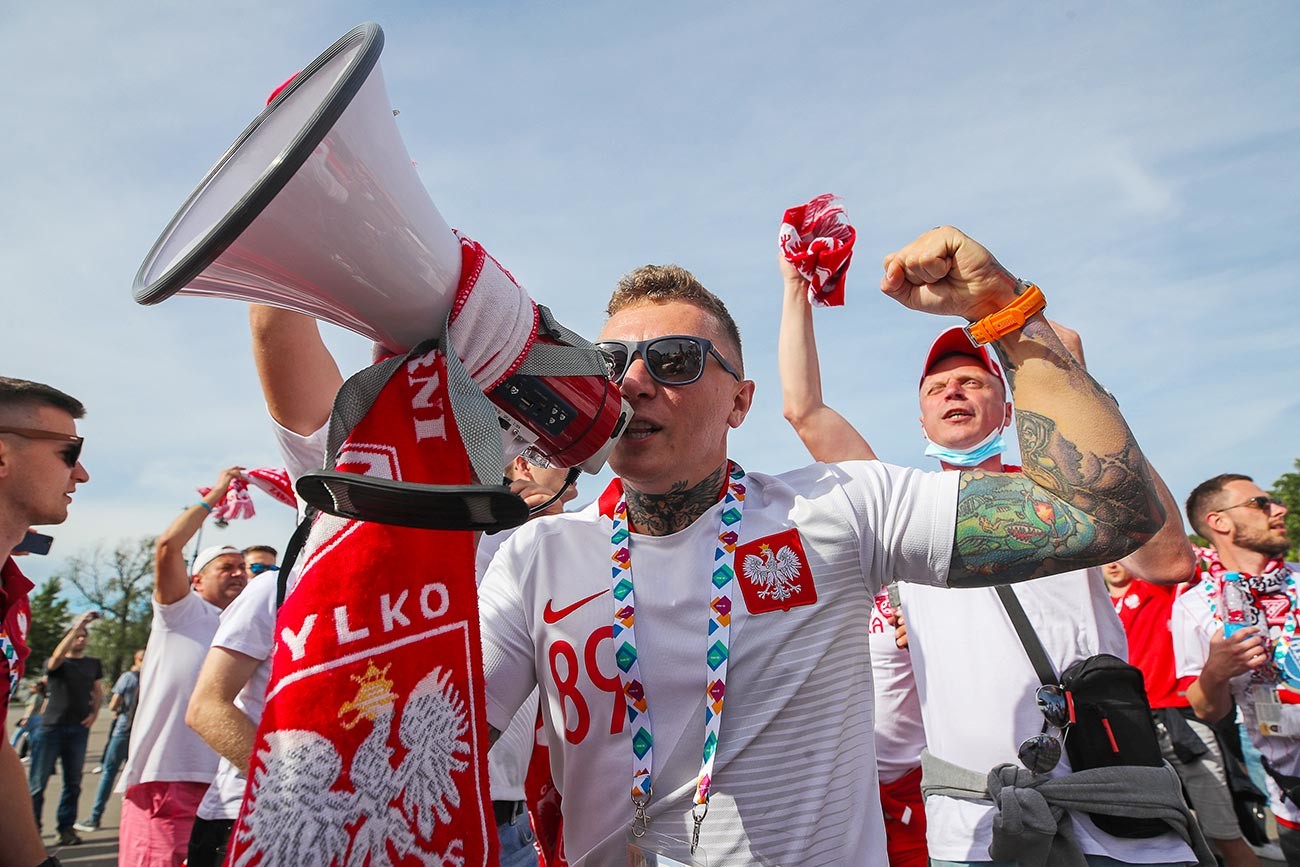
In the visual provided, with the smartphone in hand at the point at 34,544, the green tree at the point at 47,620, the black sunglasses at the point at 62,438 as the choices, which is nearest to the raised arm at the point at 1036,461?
the black sunglasses at the point at 62,438

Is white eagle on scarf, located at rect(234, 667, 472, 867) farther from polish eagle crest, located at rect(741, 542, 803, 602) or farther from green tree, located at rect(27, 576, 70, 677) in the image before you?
green tree, located at rect(27, 576, 70, 677)

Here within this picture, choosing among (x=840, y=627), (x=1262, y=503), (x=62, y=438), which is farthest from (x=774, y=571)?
(x=1262, y=503)

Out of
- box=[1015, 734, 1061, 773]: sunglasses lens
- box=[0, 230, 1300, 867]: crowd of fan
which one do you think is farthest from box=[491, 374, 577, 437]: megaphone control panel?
box=[1015, 734, 1061, 773]: sunglasses lens

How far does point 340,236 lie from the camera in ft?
4.02

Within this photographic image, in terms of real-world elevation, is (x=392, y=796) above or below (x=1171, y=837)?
above

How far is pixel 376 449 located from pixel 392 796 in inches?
18.8

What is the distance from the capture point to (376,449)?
132 cm

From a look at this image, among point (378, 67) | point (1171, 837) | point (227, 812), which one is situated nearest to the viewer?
point (378, 67)

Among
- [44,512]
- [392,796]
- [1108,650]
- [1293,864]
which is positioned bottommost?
[1293,864]

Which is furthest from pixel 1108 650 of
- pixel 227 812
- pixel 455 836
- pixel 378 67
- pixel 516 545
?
pixel 227 812

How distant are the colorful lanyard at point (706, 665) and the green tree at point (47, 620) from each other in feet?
126

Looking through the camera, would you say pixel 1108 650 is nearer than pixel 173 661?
Yes

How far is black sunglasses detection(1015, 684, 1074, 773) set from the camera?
9.29ft

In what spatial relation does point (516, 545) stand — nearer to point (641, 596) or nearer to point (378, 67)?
point (641, 596)
